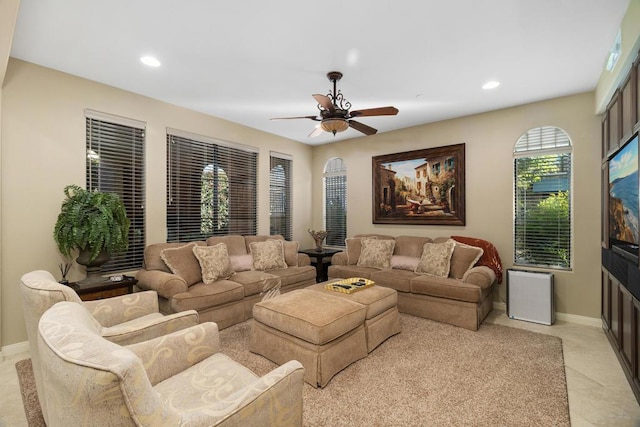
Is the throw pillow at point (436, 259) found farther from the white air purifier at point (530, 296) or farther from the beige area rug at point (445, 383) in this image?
the beige area rug at point (445, 383)

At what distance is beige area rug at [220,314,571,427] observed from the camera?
82.7 inches

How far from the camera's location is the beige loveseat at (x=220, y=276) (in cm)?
345

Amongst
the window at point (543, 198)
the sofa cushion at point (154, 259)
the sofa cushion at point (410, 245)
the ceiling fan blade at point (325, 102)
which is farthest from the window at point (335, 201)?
the sofa cushion at point (154, 259)

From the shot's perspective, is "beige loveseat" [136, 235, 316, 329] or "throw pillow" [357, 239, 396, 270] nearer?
"beige loveseat" [136, 235, 316, 329]

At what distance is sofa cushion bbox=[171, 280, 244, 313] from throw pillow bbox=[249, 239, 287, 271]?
76 cm

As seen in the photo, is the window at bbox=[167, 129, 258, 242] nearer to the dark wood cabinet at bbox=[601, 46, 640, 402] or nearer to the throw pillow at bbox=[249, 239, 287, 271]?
the throw pillow at bbox=[249, 239, 287, 271]

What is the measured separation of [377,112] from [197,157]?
111 inches

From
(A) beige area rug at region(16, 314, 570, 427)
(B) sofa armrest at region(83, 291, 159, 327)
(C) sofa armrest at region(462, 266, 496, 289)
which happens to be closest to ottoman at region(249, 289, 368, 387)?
(A) beige area rug at region(16, 314, 570, 427)

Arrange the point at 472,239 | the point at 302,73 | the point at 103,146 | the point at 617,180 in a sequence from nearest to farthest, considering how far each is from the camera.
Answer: the point at 617,180
the point at 302,73
the point at 103,146
the point at 472,239

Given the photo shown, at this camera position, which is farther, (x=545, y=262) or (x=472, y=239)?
(x=472, y=239)

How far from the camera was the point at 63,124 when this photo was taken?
3.34 m

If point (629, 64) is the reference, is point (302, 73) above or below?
above

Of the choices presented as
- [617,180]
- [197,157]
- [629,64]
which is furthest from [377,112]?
[197,157]

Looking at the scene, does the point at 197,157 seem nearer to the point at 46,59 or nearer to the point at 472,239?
the point at 46,59
